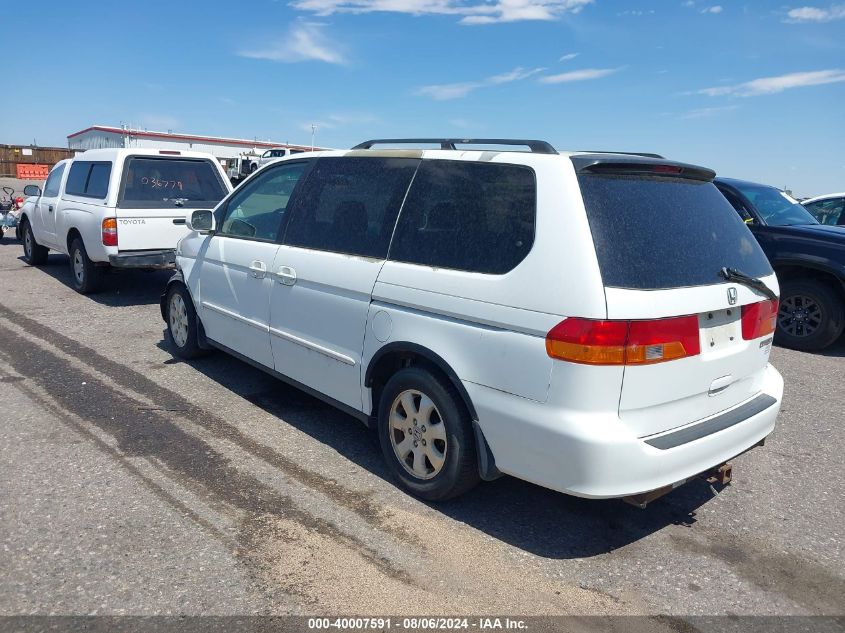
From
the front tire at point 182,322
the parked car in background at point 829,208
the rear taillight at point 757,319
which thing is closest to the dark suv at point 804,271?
the parked car in background at point 829,208

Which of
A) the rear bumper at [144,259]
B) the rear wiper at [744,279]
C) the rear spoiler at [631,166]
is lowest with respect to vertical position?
the rear bumper at [144,259]

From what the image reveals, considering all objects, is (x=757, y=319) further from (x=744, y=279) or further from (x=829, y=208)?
(x=829, y=208)

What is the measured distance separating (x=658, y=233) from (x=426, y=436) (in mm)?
1559

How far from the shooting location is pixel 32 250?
11102 millimetres

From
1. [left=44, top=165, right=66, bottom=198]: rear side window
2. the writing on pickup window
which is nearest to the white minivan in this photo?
the writing on pickup window

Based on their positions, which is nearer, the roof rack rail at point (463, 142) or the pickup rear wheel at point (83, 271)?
the roof rack rail at point (463, 142)

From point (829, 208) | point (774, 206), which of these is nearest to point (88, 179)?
point (774, 206)

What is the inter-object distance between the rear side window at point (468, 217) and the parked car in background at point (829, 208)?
28.4ft

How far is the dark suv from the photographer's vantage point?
7156mm

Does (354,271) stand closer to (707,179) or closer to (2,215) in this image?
(707,179)

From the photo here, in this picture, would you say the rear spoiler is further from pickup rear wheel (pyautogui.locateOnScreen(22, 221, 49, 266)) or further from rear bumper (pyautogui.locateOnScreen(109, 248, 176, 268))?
pickup rear wheel (pyautogui.locateOnScreen(22, 221, 49, 266))

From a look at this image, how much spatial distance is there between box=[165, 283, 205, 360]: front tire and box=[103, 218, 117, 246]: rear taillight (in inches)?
93.1

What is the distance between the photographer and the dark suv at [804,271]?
23.5ft

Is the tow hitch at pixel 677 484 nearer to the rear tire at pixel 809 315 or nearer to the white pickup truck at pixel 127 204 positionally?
the rear tire at pixel 809 315
